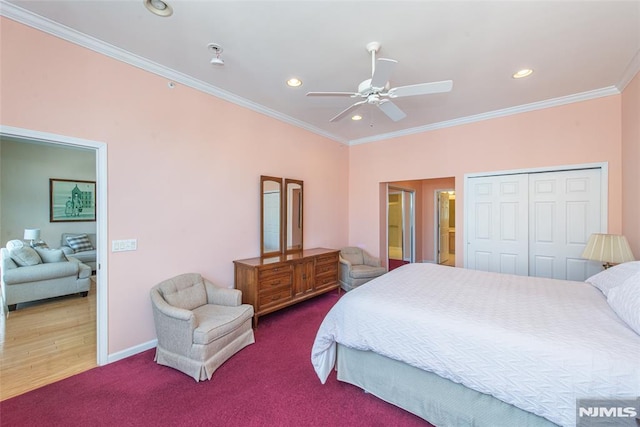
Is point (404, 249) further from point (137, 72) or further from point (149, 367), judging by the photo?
point (137, 72)

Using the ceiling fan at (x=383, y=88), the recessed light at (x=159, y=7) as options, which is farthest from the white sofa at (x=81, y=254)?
the ceiling fan at (x=383, y=88)

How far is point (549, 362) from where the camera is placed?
1.41 metres

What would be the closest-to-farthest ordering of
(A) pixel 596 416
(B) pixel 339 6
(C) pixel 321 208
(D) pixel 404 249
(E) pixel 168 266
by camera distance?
1. (A) pixel 596 416
2. (B) pixel 339 6
3. (E) pixel 168 266
4. (C) pixel 321 208
5. (D) pixel 404 249

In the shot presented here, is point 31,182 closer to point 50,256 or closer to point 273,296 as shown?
point 50,256

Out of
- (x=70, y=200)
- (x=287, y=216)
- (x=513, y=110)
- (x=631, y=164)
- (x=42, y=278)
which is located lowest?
(x=42, y=278)

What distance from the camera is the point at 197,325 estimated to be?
2.46 meters

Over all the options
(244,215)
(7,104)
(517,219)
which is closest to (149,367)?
(244,215)

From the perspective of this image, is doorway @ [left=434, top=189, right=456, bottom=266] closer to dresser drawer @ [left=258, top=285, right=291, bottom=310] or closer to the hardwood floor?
dresser drawer @ [left=258, top=285, right=291, bottom=310]

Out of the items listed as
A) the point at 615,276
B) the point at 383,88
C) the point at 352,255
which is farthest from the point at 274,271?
the point at 615,276

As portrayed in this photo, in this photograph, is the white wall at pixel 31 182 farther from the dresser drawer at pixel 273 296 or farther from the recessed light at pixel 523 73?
Result: the recessed light at pixel 523 73

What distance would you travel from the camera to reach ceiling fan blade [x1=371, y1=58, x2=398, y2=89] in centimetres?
186

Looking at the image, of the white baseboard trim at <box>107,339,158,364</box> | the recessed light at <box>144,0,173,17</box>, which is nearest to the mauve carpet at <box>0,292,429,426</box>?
the white baseboard trim at <box>107,339,158,364</box>

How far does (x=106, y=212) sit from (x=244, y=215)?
156 cm

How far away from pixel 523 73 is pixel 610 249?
204 cm
